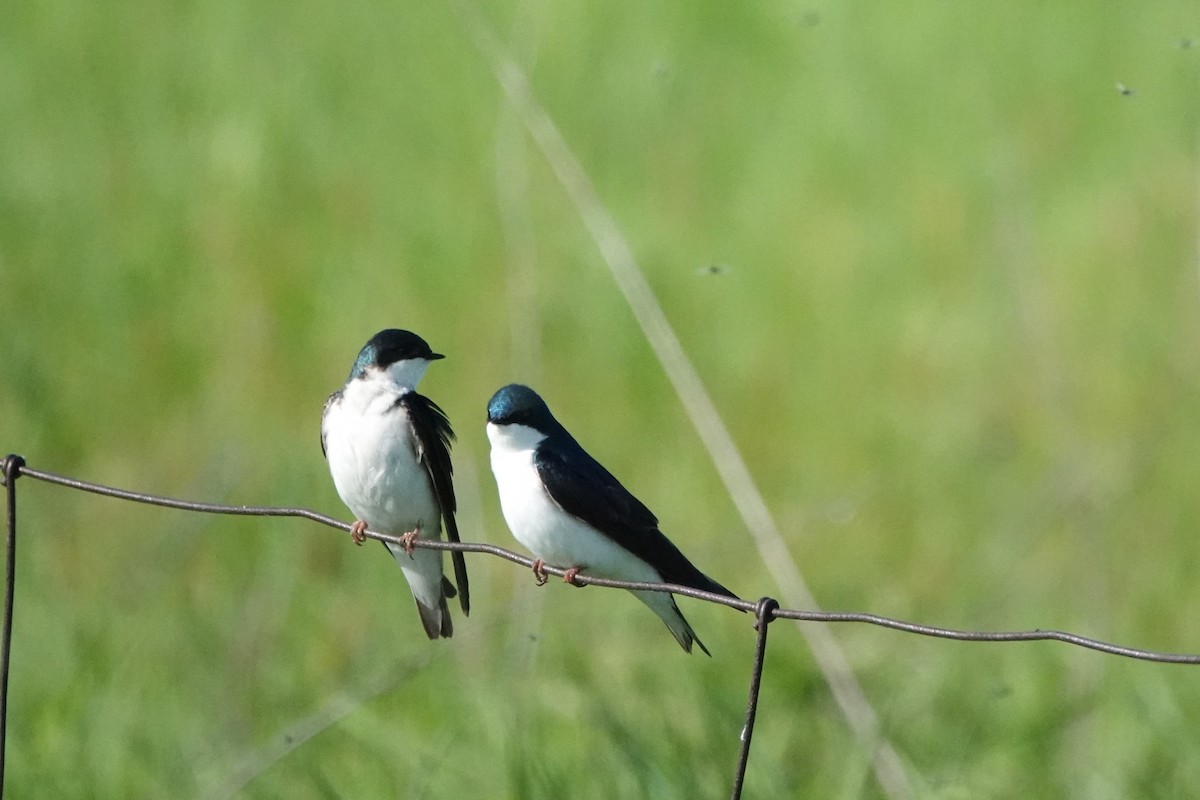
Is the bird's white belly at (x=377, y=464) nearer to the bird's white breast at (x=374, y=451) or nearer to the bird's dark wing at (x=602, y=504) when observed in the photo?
the bird's white breast at (x=374, y=451)

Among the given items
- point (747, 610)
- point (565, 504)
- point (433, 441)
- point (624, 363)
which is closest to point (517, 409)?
point (565, 504)

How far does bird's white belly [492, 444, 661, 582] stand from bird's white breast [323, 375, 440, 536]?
0.64ft

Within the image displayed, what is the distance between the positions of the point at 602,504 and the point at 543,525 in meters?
0.11

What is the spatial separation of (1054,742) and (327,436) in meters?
2.24

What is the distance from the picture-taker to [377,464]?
318cm

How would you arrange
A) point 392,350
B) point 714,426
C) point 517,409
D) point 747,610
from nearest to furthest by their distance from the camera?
point 747,610
point 517,409
point 392,350
point 714,426

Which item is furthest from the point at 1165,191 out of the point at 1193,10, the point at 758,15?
the point at 758,15

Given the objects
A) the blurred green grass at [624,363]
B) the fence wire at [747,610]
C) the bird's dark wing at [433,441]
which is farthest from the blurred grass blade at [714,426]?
the fence wire at [747,610]

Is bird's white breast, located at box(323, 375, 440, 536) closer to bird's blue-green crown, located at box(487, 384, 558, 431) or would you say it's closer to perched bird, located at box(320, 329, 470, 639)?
perched bird, located at box(320, 329, 470, 639)

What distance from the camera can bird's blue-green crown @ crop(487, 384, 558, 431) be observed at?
295cm

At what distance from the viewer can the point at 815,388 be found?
7070mm

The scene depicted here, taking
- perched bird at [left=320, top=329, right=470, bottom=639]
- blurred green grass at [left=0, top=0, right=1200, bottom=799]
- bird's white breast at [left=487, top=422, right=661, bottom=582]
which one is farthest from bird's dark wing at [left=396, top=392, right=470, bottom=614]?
blurred green grass at [left=0, top=0, right=1200, bottom=799]

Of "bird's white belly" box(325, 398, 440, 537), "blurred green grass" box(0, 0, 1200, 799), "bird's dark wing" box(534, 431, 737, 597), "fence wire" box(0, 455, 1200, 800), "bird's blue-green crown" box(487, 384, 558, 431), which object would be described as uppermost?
"blurred green grass" box(0, 0, 1200, 799)

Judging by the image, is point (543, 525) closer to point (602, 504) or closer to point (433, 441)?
point (602, 504)
